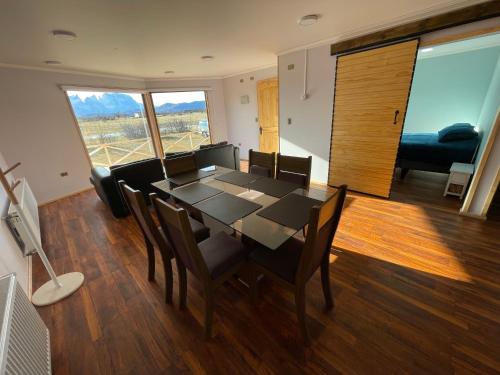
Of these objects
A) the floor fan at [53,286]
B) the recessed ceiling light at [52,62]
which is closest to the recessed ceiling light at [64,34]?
the recessed ceiling light at [52,62]

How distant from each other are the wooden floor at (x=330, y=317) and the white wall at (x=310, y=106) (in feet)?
5.98

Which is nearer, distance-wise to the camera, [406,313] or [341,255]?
[406,313]

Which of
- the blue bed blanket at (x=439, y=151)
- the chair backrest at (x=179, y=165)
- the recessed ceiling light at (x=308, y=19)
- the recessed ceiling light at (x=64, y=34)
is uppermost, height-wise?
the recessed ceiling light at (x=308, y=19)

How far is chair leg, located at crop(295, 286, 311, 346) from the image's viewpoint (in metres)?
1.18

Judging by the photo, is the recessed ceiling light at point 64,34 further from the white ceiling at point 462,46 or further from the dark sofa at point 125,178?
the white ceiling at point 462,46

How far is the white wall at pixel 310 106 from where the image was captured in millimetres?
3205

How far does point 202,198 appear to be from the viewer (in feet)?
5.58

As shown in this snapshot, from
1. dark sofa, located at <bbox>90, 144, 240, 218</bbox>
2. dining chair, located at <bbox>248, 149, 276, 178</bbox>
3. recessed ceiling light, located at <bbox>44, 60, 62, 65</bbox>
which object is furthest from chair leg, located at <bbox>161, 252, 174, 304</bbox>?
recessed ceiling light, located at <bbox>44, 60, 62, 65</bbox>

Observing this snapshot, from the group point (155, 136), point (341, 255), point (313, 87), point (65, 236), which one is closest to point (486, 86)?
point (313, 87)

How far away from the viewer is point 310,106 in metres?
3.50

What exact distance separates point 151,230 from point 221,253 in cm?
54

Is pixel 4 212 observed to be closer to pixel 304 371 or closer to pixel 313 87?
pixel 304 371

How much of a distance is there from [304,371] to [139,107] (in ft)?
19.5

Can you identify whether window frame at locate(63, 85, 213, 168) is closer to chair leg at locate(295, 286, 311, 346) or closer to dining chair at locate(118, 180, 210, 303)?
dining chair at locate(118, 180, 210, 303)
